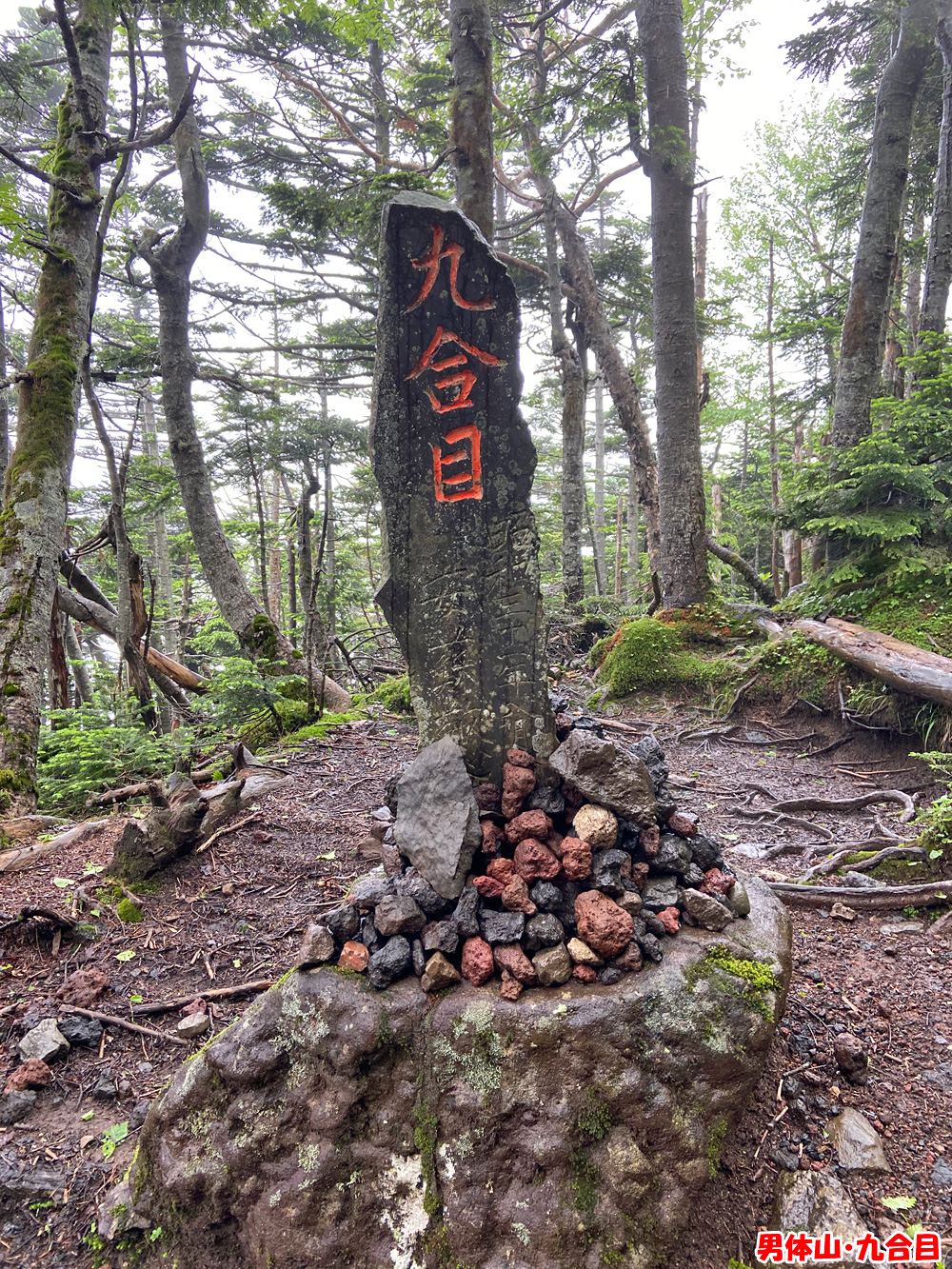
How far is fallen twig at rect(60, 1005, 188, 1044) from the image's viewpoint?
107 inches

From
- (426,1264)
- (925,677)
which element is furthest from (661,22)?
(426,1264)

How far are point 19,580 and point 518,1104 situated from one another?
4.91m

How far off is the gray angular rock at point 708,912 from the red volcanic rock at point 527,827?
2.03ft

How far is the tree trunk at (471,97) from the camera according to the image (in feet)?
18.9

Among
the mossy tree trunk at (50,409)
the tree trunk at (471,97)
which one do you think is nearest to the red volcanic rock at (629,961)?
the mossy tree trunk at (50,409)

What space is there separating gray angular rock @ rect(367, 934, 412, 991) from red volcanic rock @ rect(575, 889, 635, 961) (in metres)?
0.65

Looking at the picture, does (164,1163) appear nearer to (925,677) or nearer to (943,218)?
(925,677)

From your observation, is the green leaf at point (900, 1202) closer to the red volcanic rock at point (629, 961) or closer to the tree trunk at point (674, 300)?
the red volcanic rock at point (629, 961)

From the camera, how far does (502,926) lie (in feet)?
7.23

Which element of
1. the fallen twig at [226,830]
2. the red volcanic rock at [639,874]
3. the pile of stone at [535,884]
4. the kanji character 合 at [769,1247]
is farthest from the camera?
the fallen twig at [226,830]

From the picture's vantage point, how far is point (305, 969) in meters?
2.23

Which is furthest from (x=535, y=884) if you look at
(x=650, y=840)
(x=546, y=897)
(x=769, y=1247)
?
(x=769, y=1247)

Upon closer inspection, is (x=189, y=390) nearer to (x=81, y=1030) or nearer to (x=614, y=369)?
(x=614, y=369)

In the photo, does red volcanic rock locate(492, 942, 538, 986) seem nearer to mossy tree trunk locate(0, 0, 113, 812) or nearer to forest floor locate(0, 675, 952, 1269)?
forest floor locate(0, 675, 952, 1269)
